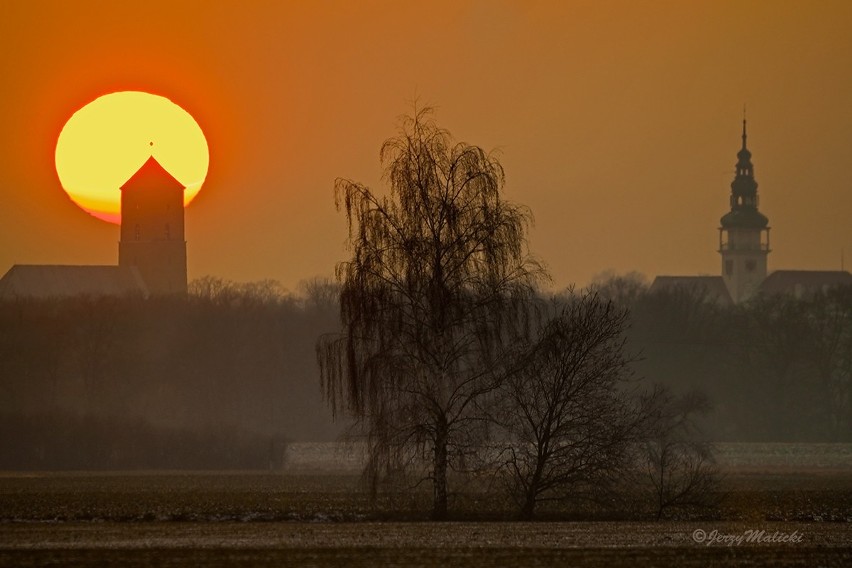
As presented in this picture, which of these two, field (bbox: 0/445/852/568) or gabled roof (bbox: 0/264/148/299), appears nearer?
field (bbox: 0/445/852/568)

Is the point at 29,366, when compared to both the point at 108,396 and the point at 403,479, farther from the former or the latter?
the point at 403,479

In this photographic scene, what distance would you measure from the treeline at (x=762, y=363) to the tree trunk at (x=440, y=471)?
52.1 metres

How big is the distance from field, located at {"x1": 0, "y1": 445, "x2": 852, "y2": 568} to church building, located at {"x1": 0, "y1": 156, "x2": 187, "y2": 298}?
108m

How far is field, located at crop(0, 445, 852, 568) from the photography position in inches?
1556

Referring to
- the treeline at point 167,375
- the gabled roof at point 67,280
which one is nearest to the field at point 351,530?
the treeline at point 167,375

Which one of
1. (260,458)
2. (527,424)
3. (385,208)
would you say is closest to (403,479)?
(527,424)

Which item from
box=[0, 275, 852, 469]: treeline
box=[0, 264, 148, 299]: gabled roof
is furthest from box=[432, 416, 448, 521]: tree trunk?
box=[0, 264, 148, 299]: gabled roof

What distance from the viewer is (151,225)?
584 feet

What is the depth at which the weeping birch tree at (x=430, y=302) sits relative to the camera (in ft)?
164

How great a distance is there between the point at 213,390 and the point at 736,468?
40.7 m

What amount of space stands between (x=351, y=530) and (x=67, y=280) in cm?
13161

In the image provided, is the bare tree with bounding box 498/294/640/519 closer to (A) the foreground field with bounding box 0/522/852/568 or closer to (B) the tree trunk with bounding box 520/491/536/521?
(B) the tree trunk with bounding box 520/491/536/521

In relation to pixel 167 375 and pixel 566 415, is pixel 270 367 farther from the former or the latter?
pixel 566 415

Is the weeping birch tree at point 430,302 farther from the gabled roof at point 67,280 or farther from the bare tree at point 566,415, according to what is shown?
the gabled roof at point 67,280
